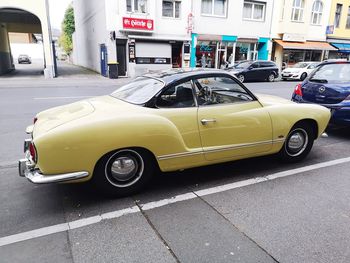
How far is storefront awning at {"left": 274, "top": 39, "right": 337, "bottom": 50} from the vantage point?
25625 millimetres

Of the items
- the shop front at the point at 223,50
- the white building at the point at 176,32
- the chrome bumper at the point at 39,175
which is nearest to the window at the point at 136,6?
the white building at the point at 176,32

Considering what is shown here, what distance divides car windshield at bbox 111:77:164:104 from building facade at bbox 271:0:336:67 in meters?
24.3

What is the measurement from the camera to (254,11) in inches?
977

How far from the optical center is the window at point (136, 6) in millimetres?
20078

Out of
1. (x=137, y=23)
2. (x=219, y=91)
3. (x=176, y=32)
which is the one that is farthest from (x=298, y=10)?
(x=219, y=91)

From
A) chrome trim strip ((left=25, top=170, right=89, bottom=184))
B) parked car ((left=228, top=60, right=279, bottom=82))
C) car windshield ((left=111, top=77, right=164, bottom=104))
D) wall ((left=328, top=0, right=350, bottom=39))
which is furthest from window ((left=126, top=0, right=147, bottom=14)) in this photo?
chrome trim strip ((left=25, top=170, right=89, bottom=184))

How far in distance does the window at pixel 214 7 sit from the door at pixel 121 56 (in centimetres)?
686

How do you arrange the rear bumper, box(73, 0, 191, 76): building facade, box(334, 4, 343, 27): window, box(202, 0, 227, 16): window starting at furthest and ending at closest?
box(334, 4, 343, 27): window < box(202, 0, 227, 16): window < box(73, 0, 191, 76): building facade < the rear bumper

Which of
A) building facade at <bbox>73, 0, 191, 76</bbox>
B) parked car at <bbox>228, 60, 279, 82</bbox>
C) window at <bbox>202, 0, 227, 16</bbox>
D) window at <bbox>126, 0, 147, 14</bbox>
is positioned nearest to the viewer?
parked car at <bbox>228, 60, 279, 82</bbox>

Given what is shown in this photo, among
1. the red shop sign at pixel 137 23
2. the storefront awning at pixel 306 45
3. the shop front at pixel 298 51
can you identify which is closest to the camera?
→ the red shop sign at pixel 137 23

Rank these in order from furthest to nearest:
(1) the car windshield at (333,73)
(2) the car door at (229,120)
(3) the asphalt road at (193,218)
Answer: (1) the car windshield at (333,73), (2) the car door at (229,120), (3) the asphalt road at (193,218)

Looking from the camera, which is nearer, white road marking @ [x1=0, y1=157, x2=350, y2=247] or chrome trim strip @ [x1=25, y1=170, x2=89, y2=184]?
white road marking @ [x1=0, y1=157, x2=350, y2=247]

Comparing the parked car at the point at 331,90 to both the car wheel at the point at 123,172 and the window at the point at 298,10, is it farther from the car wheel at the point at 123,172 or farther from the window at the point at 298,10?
the window at the point at 298,10

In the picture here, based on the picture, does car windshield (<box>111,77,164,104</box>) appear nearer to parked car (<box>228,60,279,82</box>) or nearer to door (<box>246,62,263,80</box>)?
parked car (<box>228,60,279,82</box>)
